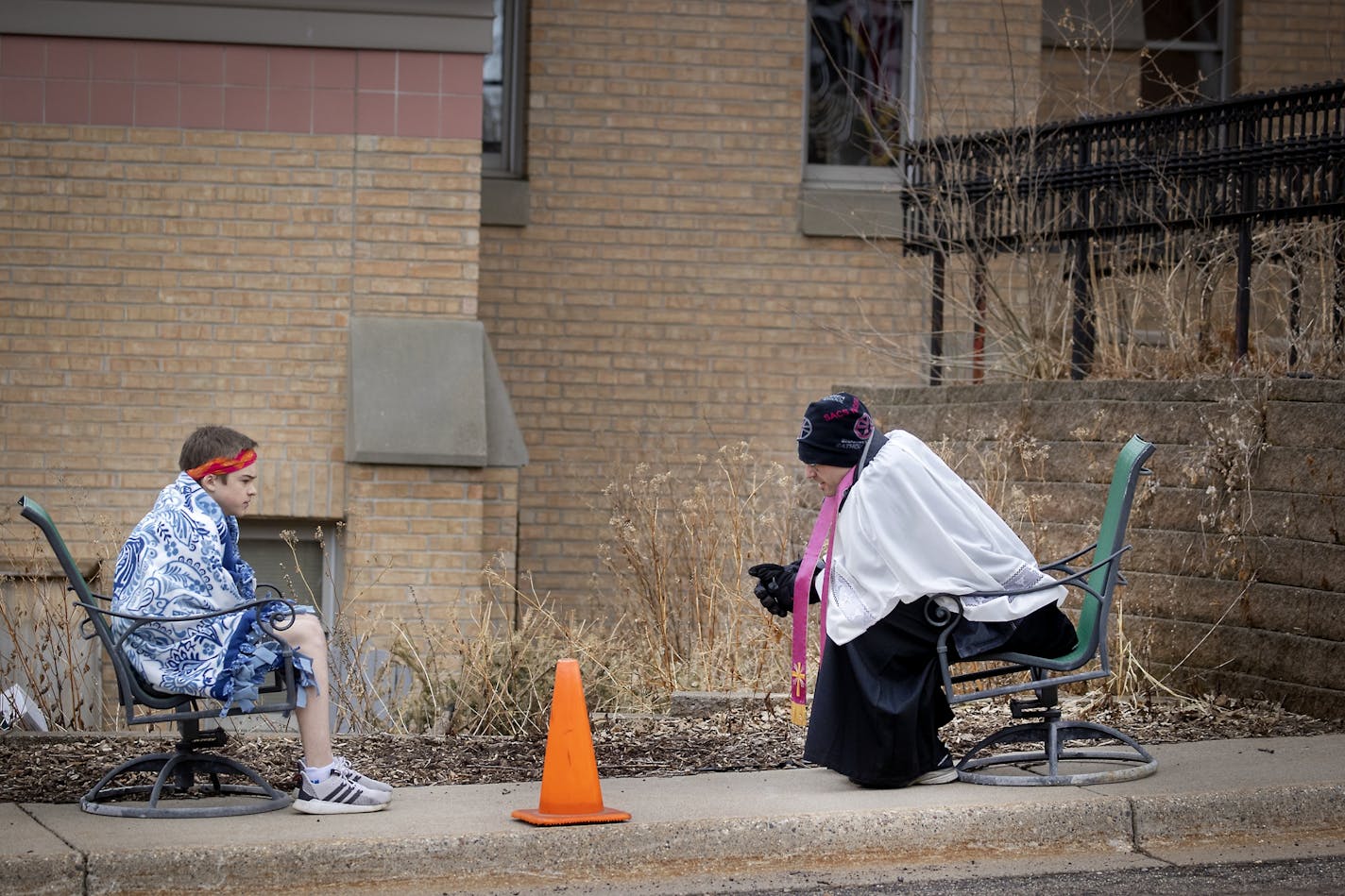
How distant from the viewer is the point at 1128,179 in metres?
8.36

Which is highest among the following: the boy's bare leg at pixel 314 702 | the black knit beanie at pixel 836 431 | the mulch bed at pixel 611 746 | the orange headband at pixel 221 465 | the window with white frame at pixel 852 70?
the window with white frame at pixel 852 70

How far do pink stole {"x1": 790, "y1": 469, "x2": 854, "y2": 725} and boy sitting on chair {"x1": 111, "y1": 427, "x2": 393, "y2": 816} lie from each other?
1.48 metres

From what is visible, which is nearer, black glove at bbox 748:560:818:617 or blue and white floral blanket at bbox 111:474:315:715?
blue and white floral blanket at bbox 111:474:315:715

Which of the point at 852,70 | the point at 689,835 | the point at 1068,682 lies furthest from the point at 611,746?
the point at 852,70

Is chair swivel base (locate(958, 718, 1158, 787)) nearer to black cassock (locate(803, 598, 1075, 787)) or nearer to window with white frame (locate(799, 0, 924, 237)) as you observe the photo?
black cassock (locate(803, 598, 1075, 787))

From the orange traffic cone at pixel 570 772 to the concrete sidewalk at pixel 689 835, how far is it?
69mm

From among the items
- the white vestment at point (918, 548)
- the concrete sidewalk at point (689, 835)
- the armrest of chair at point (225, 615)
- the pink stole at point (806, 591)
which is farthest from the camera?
the pink stole at point (806, 591)

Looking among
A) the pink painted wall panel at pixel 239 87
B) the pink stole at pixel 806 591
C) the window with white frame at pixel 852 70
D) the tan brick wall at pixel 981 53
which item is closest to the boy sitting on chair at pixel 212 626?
the pink stole at pixel 806 591

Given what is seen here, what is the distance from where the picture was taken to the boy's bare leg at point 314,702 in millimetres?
5293

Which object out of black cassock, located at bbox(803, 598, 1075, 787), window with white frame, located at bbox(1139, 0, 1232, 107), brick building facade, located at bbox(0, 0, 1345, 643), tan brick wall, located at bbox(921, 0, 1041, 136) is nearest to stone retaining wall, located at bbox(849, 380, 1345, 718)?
black cassock, located at bbox(803, 598, 1075, 787)

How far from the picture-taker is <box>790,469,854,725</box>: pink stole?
570 centimetres

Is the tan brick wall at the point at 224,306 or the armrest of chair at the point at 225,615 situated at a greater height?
the tan brick wall at the point at 224,306

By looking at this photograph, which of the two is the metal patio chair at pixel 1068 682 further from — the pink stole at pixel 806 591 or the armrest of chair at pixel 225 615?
the armrest of chair at pixel 225 615

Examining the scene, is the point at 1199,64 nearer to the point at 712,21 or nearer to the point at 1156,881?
the point at 712,21
